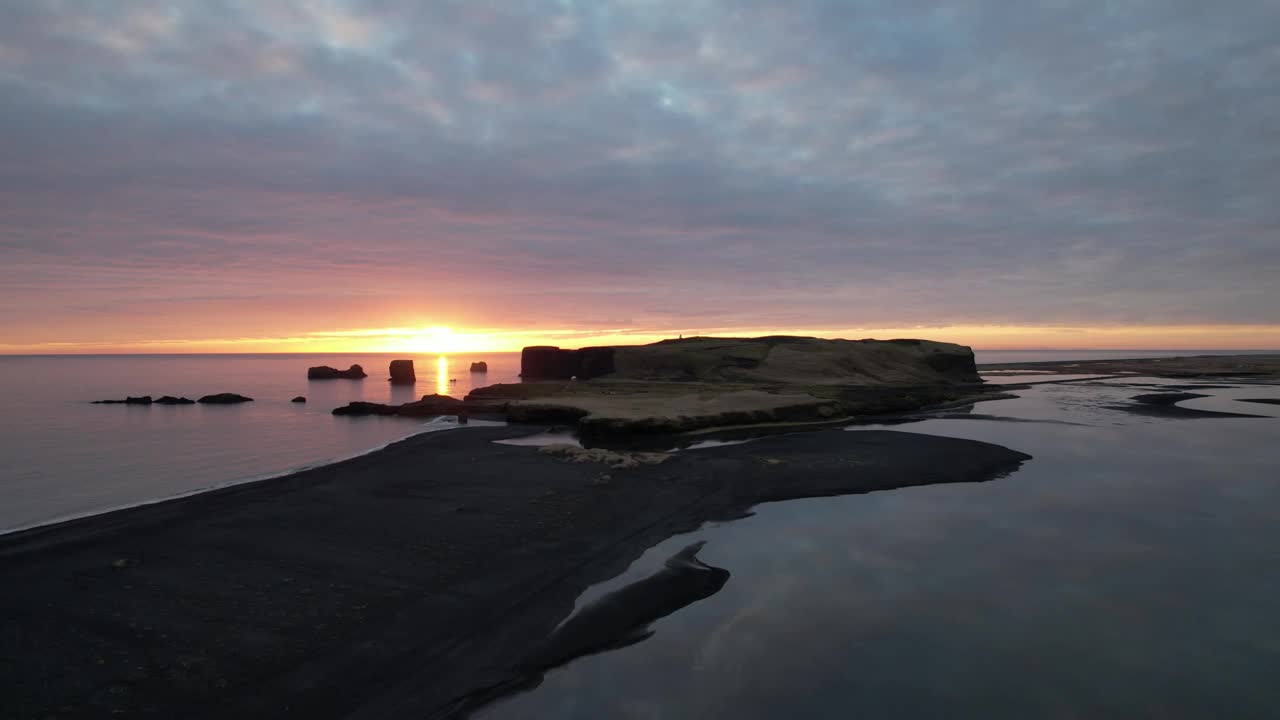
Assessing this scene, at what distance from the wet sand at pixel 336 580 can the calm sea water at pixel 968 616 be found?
104 centimetres

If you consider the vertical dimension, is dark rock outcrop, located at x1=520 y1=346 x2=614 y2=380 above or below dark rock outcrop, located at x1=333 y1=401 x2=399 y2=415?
above

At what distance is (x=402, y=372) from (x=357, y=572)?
8473 cm

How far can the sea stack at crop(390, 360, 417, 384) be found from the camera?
8805 centimetres

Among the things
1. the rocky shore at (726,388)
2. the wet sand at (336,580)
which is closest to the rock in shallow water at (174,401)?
the rocky shore at (726,388)

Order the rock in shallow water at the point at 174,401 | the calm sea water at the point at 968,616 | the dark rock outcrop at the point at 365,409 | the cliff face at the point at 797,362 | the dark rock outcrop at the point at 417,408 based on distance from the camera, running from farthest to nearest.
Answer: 1. the rock in shallow water at the point at 174,401
2. the cliff face at the point at 797,362
3. the dark rock outcrop at the point at 365,409
4. the dark rock outcrop at the point at 417,408
5. the calm sea water at the point at 968,616

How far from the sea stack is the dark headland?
7232cm

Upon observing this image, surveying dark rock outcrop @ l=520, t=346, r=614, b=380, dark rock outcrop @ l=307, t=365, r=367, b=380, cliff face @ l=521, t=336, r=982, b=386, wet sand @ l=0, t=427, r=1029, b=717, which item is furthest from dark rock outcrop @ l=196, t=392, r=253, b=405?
wet sand @ l=0, t=427, r=1029, b=717

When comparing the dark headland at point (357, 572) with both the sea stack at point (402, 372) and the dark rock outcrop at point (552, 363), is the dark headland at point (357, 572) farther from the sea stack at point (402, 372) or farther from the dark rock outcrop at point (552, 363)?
the sea stack at point (402, 372)

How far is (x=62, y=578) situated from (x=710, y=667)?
360 inches

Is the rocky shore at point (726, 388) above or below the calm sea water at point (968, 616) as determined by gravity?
above

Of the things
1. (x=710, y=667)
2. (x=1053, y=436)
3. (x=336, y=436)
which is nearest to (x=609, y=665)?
(x=710, y=667)

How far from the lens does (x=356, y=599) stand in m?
8.41

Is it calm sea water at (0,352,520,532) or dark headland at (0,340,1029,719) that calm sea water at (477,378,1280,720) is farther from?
calm sea water at (0,352,520,532)

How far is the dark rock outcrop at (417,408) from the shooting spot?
39.0 metres
